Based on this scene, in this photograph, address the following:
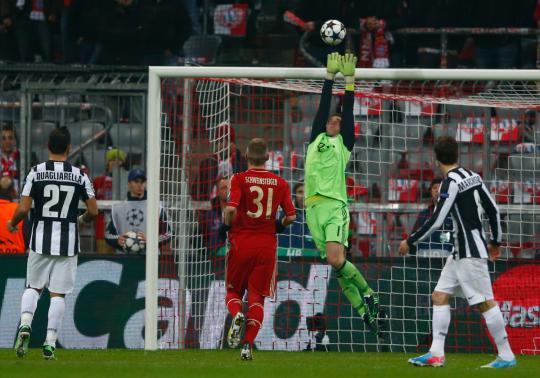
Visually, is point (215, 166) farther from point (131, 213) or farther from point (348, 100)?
point (348, 100)

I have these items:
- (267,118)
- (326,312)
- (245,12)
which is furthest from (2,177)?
(245,12)

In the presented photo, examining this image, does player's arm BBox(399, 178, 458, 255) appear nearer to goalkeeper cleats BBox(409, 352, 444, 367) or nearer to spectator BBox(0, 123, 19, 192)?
goalkeeper cleats BBox(409, 352, 444, 367)

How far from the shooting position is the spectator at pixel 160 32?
732 inches

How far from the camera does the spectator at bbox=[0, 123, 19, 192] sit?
1562cm

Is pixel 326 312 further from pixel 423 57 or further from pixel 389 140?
pixel 423 57

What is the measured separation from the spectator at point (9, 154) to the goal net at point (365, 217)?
2.08 meters

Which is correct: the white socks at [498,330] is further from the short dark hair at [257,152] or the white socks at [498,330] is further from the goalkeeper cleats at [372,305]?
the short dark hair at [257,152]

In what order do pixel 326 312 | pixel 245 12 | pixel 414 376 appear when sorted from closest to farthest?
pixel 414 376 < pixel 326 312 < pixel 245 12

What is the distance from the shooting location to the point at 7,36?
63.9 ft

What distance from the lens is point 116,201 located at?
1523 centimetres

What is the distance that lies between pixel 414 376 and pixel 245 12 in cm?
1124

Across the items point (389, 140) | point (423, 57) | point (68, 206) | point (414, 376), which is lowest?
point (414, 376)

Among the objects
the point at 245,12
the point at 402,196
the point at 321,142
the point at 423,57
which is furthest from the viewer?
the point at 245,12

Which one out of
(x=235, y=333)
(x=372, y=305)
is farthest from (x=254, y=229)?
(x=372, y=305)
